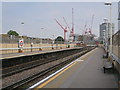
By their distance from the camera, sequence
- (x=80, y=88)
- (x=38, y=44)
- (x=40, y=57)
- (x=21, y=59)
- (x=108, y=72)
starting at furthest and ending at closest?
(x=38, y=44) < (x=40, y=57) < (x=21, y=59) < (x=108, y=72) < (x=80, y=88)

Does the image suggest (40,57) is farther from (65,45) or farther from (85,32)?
(85,32)

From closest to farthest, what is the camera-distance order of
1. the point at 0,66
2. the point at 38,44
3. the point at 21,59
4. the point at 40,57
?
the point at 0,66 → the point at 21,59 → the point at 40,57 → the point at 38,44

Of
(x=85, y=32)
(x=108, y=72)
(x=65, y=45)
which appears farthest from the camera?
(x=85, y=32)

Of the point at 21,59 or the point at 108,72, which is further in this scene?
the point at 21,59

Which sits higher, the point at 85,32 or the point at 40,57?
the point at 85,32

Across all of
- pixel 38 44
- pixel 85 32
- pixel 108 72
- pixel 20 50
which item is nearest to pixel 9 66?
pixel 108 72

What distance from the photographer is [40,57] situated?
90.4 feet

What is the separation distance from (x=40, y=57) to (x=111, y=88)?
64.3 feet

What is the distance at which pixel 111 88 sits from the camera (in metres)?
8.50

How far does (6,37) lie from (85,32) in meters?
153

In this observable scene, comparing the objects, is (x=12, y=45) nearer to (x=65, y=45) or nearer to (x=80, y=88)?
(x=80, y=88)

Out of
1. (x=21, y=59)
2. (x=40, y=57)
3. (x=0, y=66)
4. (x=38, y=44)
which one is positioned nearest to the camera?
(x=0, y=66)

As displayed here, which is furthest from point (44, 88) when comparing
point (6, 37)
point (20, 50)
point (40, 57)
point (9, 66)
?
point (20, 50)

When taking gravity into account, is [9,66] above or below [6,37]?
below
